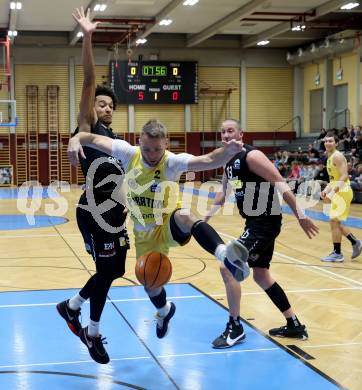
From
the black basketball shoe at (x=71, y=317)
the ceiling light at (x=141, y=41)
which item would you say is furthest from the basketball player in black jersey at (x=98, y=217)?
the ceiling light at (x=141, y=41)

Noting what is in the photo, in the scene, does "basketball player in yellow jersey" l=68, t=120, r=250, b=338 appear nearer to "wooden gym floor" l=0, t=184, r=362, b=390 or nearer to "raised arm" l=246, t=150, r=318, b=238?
"raised arm" l=246, t=150, r=318, b=238

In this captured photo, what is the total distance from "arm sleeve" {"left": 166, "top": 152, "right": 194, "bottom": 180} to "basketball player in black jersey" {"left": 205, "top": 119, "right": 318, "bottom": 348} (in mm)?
723

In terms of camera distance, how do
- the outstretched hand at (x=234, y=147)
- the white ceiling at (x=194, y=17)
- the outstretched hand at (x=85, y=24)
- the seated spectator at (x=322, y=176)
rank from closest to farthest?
the outstretched hand at (x=234, y=147) → the outstretched hand at (x=85, y=24) → the seated spectator at (x=322, y=176) → the white ceiling at (x=194, y=17)

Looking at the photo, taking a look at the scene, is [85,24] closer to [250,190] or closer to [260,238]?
[250,190]

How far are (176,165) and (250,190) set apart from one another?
0.99 m

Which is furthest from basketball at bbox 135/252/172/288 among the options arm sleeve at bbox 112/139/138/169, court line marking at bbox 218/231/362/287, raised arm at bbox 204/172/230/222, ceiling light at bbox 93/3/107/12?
ceiling light at bbox 93/3/107/12

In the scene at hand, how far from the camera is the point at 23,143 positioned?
27484mm

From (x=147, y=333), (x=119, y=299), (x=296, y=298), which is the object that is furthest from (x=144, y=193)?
(x=296, y=298)

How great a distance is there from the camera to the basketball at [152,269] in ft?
15.1

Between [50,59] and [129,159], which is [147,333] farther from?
[50,59]

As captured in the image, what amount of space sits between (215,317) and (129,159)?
2.26 metres

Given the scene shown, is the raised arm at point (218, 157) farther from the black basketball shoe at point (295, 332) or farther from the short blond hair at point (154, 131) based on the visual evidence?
the black basketball shoe at point (295, 332)

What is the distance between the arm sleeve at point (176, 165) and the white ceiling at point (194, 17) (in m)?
16.8

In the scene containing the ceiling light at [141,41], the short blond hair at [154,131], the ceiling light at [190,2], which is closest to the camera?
the short blond hair at [154,131]
